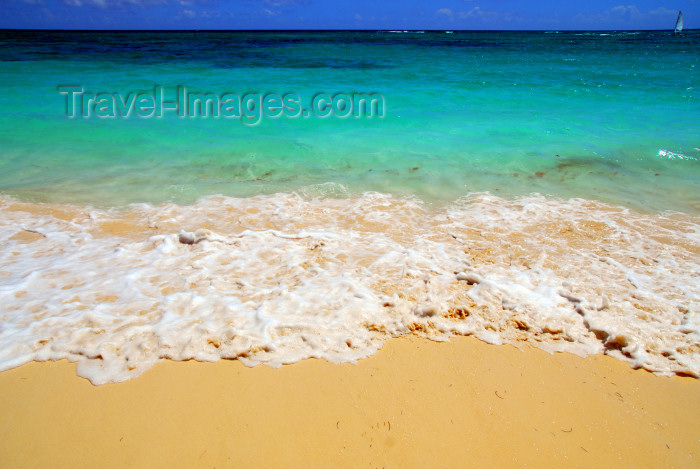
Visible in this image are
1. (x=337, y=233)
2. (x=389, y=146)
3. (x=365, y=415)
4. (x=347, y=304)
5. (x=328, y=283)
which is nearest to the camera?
(x=365, y=415)

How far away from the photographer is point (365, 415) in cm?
241

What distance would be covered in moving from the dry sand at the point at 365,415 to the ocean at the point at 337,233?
7.0 inches

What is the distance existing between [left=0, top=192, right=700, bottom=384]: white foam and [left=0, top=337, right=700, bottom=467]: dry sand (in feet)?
0.55

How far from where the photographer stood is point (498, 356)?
9.45 ft

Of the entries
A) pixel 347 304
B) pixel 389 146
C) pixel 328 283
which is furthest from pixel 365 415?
pixel 389 146

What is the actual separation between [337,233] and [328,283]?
3.53 ft

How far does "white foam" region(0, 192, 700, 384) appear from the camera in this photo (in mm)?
2902

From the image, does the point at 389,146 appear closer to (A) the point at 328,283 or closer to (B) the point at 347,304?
(A) the point at 328,283

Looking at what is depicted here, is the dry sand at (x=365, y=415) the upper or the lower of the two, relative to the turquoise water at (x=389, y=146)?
lower

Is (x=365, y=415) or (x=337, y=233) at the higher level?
(x=337, y=233)

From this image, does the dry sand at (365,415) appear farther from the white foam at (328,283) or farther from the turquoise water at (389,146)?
the turquoise water at (389,146)

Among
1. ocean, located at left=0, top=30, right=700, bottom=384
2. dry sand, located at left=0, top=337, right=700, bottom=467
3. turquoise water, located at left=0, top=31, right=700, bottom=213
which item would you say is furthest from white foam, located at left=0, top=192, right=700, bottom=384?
turquoise water, located at left=0, top=31, right=700, bottom=213

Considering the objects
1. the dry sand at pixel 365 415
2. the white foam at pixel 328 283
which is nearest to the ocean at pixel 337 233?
the white foam at pixel 328 283

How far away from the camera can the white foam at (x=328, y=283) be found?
2902 millimetres
